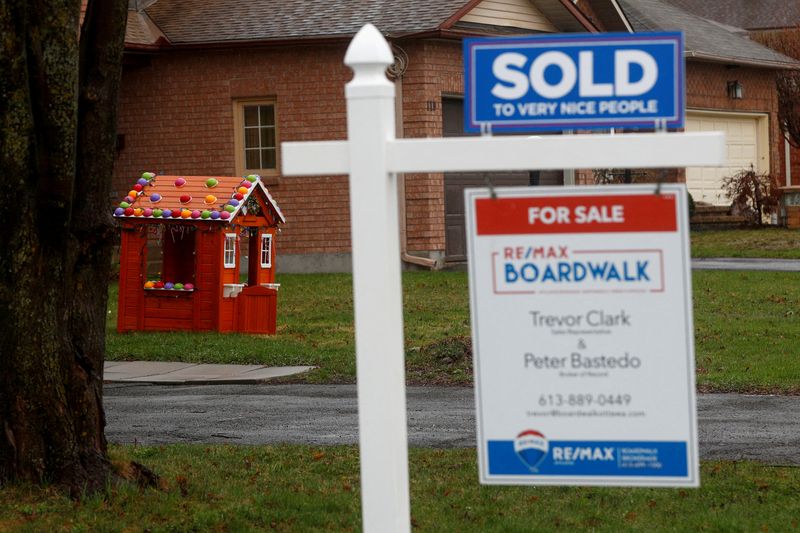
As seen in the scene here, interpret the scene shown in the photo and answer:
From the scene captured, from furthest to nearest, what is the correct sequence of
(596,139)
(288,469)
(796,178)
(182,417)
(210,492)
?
(796,178)
(182,417)
(288,469)
(210,492)
(596,139)

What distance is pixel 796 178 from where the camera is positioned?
44.7m

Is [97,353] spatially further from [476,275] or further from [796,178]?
[796,178]

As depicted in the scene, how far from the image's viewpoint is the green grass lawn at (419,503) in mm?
6289

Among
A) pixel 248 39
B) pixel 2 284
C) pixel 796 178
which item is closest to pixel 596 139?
pixel 2 284

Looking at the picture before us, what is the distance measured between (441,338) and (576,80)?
10348mm

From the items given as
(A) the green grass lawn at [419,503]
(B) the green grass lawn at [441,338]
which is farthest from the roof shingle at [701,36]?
(A) the green grass lawn at [419,503]

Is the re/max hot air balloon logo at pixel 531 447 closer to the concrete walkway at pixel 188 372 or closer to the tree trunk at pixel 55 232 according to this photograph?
the tree trunk at pixel 55 232

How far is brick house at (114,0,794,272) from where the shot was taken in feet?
74.4

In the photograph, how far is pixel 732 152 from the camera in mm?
32844

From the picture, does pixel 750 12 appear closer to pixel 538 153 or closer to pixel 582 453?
pixel 538 153

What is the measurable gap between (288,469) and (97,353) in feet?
4.89

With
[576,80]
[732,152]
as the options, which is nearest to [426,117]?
[732,152]

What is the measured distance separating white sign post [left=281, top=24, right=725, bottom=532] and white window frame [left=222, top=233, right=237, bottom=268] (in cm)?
1143

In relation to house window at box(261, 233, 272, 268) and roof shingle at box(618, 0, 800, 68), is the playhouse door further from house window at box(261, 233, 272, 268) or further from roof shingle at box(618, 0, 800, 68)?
roof shingle at box(618, 0, 800, 68)
